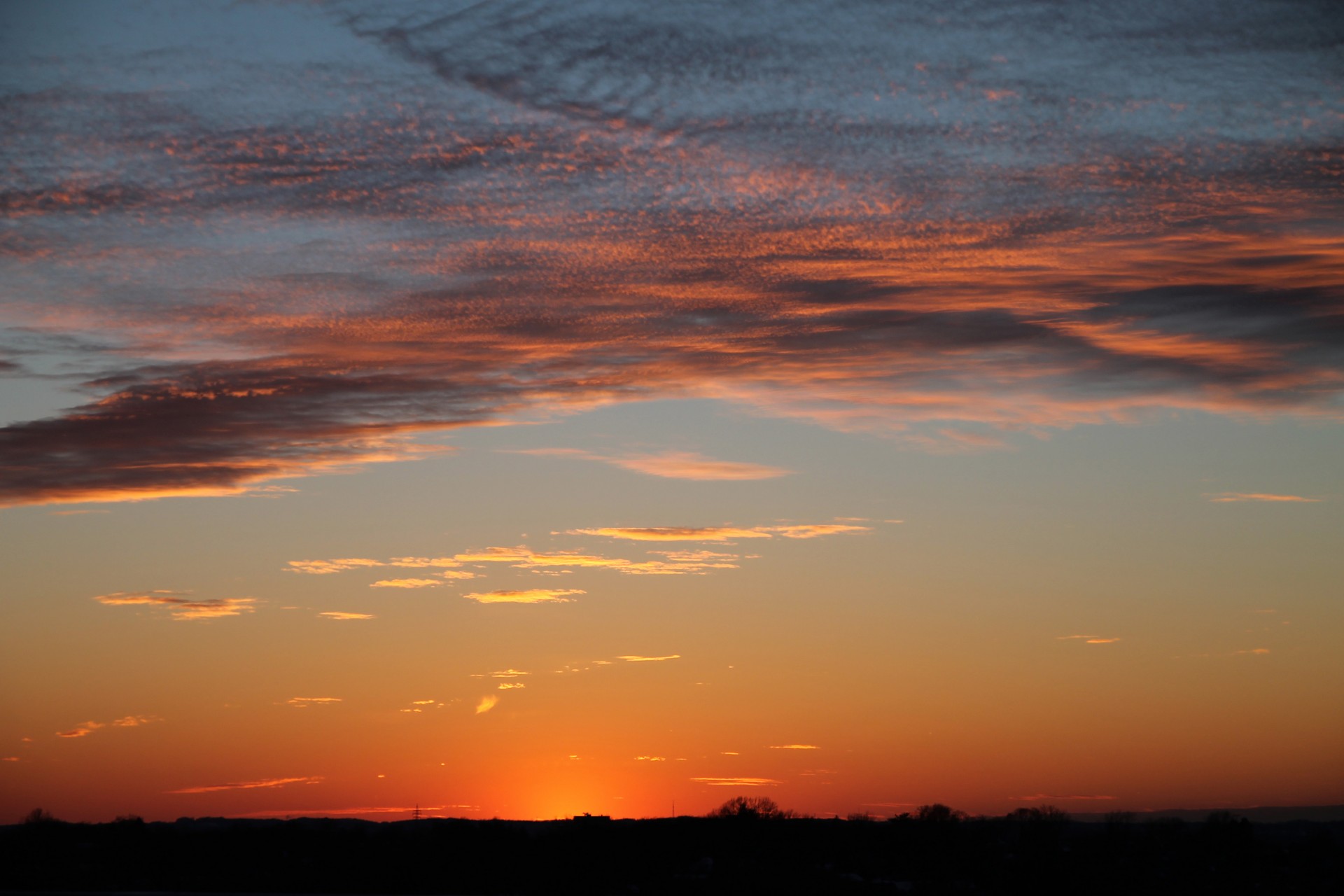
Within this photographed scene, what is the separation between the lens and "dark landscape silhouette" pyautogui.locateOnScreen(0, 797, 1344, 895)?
34.7m

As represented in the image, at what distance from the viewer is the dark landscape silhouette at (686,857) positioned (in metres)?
34.7

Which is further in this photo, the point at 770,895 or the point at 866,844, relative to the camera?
the point at 866,844

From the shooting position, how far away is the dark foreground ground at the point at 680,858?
3459cm

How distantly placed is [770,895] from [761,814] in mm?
21225

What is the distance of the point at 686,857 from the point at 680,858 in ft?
0.82

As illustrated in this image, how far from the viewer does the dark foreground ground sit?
113 feet

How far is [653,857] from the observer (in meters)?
40.2

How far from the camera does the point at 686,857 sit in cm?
4075

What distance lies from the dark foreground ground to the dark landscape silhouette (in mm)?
97

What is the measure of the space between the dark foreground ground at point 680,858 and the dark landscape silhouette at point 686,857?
0.32ft

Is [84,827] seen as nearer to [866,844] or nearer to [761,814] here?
[761,814]

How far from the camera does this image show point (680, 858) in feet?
133

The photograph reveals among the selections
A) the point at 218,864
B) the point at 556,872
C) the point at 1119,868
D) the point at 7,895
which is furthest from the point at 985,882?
the point at 7,895

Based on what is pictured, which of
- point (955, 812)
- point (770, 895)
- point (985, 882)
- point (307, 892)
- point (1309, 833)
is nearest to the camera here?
point (770, 895)
